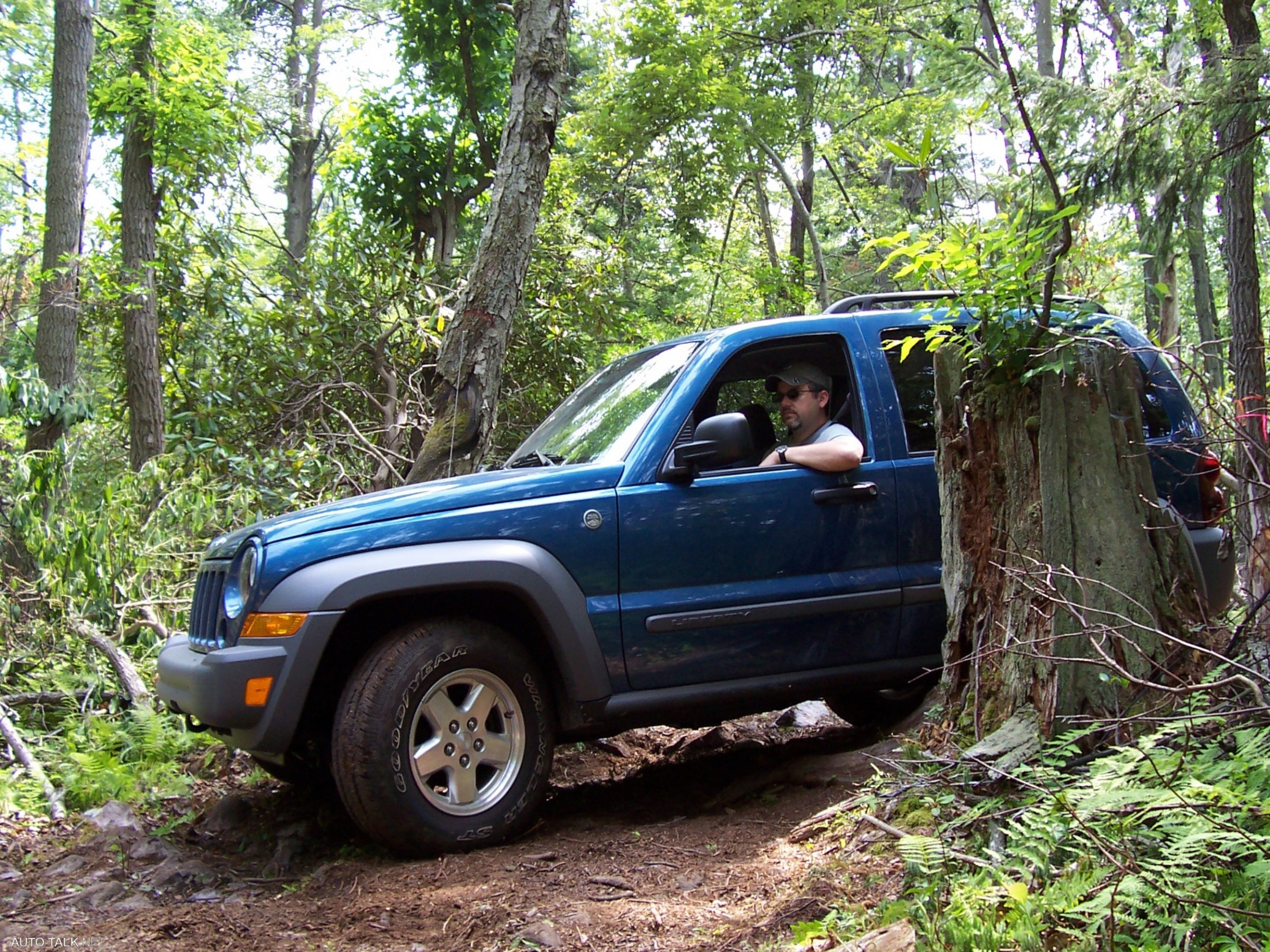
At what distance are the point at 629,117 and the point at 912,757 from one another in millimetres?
11540

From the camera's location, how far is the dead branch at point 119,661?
5.60 m

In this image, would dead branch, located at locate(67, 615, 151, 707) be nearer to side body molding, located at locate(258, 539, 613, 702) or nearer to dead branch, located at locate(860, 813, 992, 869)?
side body molding, located at locate(258, 539, 613, 702)

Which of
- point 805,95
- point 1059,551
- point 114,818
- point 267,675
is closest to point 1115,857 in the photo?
point 1059,551

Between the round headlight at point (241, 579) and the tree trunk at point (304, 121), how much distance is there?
21.1 metres

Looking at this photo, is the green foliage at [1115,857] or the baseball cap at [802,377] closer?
the green foliage at [1115,857]

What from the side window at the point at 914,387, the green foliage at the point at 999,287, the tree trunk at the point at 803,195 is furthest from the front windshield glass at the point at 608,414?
the tree trunk at the point at 803,195

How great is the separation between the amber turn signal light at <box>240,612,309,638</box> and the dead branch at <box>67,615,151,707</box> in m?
2.17

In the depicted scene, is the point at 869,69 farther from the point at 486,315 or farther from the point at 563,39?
the point at 486,315

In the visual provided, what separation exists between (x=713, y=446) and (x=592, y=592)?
2.52 ft

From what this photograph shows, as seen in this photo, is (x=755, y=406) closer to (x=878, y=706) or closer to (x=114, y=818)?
(x=878, y=706)

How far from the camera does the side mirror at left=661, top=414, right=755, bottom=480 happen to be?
4.00 m

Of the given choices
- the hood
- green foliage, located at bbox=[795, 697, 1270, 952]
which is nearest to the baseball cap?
the hood

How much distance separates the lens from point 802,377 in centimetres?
495

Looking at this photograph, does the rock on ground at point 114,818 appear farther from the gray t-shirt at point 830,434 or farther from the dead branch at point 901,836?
the gray t-shirt at point 830,434
